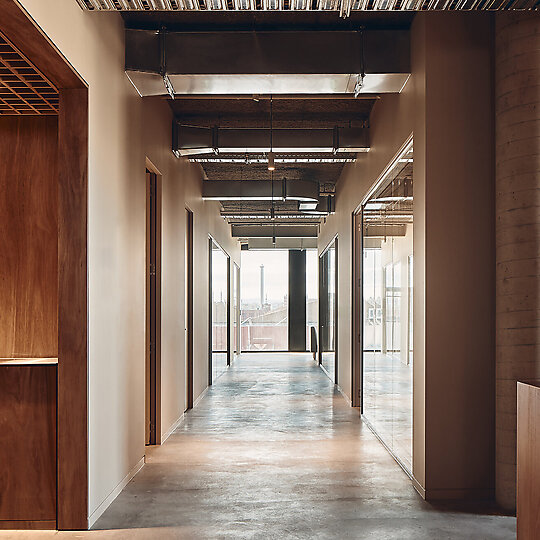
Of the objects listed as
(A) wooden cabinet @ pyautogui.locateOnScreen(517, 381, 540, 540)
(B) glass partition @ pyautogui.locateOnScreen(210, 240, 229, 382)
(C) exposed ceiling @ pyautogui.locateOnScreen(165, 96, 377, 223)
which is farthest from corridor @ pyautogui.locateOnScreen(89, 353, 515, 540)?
(B) glass partition @ pyautogui.locateOnScreen(210, 240, 229, 382)

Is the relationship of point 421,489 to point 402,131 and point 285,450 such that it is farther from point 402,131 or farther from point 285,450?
point 402,131

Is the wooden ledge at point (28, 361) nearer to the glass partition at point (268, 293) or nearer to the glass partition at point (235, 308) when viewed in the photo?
the glass partition at point (235, 308)

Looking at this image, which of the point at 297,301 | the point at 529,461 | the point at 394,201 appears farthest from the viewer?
the point at 297,301

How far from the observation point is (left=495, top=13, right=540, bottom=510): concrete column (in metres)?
4.75

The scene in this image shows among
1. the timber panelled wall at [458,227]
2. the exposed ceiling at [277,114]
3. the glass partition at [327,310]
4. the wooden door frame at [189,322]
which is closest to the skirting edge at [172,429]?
the wooden door frame at [189,322]

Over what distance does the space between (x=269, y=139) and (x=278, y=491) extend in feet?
13.9

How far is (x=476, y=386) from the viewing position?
5.10 metres

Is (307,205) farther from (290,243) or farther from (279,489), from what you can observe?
(290,243)

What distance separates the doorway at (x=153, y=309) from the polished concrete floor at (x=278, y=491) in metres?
0.32

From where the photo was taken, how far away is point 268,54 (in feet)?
18.2

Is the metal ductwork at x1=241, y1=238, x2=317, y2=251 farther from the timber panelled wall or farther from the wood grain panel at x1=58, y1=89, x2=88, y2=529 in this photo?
the wood grain panel at x1=58, y1=89, x2=88, y2=529

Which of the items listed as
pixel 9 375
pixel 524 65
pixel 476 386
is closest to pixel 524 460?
pixel 476 386

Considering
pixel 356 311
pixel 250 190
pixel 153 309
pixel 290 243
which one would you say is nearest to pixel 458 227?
pixel 153 309

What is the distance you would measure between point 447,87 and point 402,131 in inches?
36.0
